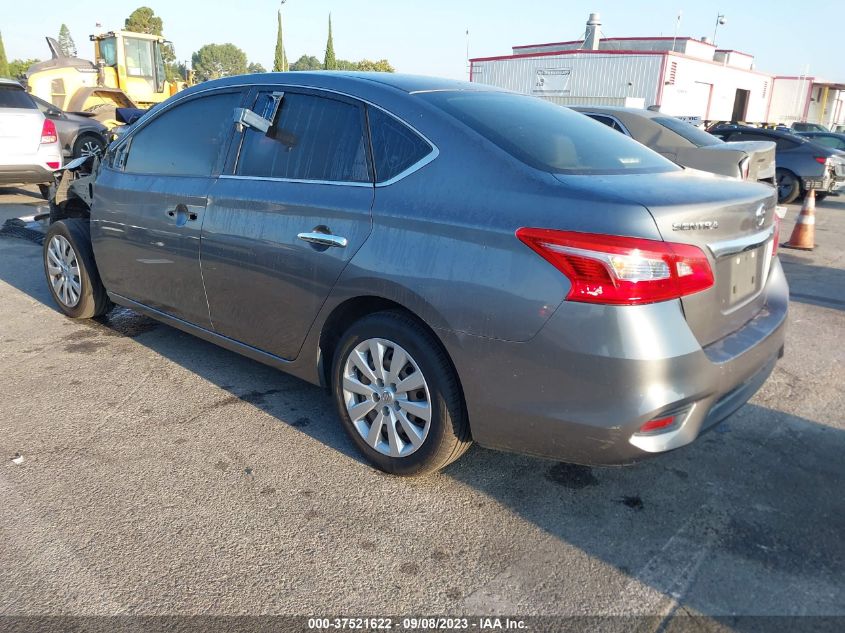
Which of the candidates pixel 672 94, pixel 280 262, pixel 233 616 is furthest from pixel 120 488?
pixel 672 94

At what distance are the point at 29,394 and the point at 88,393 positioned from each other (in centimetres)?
32

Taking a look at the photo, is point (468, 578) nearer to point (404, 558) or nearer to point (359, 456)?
point (404, 558)

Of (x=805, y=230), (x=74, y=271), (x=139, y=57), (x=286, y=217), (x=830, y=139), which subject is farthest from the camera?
(x=830, y=139)

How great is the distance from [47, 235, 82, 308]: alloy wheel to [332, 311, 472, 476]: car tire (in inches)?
109

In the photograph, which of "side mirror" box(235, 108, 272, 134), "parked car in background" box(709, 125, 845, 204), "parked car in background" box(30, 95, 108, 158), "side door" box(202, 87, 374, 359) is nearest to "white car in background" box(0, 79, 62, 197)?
"parked car in background" box(30, 95, 108, 158)

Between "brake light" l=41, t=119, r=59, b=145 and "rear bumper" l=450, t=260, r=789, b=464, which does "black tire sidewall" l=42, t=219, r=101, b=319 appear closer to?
"rear bumper" l=450, t=260, r=789, b=464

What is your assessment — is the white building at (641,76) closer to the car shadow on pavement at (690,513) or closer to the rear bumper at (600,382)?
the car shadow on pavement at (690,513)

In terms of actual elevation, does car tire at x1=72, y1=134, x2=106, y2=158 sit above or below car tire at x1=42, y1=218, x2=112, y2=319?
above

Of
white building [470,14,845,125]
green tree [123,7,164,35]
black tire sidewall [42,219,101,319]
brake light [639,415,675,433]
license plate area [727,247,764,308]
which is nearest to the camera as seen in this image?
brake light [639,415,675,433]

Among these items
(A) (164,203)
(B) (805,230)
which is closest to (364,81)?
(A) (164,203)

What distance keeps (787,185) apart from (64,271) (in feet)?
43.5

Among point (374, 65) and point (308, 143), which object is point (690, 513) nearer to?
point (308, 143)

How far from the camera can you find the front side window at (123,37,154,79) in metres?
16.8

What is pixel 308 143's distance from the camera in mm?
3281
